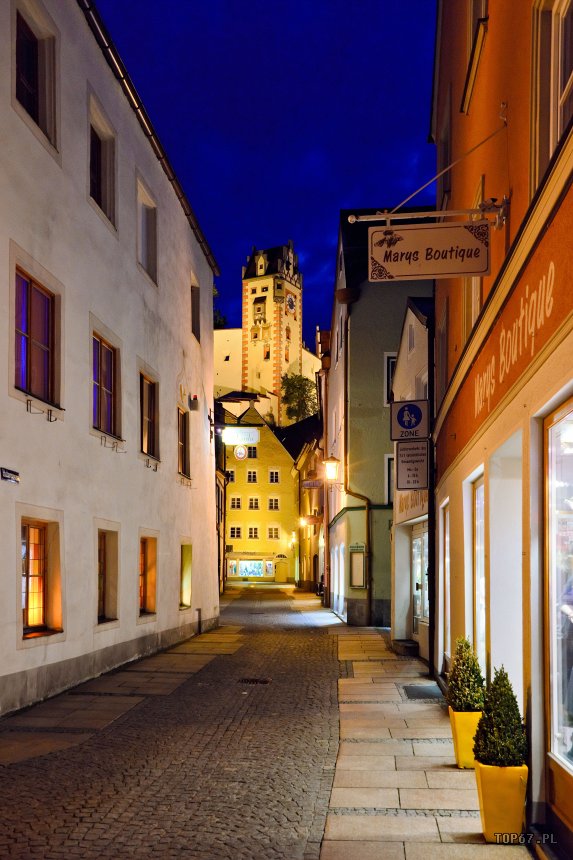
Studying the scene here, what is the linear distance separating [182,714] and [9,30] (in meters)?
8.88

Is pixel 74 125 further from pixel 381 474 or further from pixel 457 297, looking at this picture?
pixel 381 474

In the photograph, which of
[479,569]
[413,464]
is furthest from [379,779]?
[413,464]

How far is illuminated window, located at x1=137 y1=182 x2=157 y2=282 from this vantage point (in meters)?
18.5

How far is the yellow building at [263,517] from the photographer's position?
68312mm

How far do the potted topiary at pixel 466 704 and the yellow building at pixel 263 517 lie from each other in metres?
60.1

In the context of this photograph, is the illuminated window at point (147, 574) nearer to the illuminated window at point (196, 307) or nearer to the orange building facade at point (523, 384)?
the illuminated window at point (196, 307)

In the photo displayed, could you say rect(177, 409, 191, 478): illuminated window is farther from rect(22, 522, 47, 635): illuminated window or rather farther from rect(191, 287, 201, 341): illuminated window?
rect(22, 522, 47, 635): illuminated window

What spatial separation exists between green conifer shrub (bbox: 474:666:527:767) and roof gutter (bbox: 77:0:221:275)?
40.5 ft

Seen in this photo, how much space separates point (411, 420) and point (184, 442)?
7.98 metres

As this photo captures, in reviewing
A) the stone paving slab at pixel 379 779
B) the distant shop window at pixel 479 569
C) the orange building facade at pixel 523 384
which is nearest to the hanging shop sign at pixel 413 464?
the orange building facade at pixel 523 384

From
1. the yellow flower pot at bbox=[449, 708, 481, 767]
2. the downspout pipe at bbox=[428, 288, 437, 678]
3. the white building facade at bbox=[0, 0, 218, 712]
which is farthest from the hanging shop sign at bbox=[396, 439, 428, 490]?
the yellow flower pot at bbox=[449, 708, 481, 767]

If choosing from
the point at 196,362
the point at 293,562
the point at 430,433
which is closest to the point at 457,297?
the point at 430,433

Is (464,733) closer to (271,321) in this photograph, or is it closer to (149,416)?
(149,416)

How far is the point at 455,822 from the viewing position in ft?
21.3
